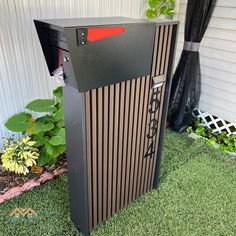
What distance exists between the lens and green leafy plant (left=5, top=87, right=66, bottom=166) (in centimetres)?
182

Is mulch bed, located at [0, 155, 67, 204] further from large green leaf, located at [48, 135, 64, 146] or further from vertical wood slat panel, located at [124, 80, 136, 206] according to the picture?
vertical wood slat panel, located at [124, 80, 136, 206]

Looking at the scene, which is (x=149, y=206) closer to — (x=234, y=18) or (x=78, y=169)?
(x=78, y=169)

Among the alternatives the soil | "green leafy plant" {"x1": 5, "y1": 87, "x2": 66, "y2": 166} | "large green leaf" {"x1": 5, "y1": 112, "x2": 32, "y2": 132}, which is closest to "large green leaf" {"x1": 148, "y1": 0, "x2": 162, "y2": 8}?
"green leafy plant" {"x1": 5, "y1": 87, "x2": 66, "y2": 166}

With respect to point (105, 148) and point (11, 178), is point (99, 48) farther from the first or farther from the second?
point (11, 178)

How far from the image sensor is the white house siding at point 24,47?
1.68 meters

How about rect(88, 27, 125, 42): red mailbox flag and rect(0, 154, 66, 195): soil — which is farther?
rect(0, 154, 66, 195): soil

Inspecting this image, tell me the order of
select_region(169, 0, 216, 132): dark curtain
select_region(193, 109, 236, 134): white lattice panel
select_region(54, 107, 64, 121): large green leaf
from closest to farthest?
select_region(54, 107, 64, 121): large green leaf < select_region(169, 0, 216, 132): dark curtain < select_region(193, 109, 236, 134): white lattice panel

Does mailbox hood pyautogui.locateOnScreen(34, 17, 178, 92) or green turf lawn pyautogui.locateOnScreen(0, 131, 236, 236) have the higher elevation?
mailbox hood pyautogui.locateOnScreen(34, 17, 178, 92)

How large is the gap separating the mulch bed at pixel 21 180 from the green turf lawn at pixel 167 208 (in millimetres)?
47

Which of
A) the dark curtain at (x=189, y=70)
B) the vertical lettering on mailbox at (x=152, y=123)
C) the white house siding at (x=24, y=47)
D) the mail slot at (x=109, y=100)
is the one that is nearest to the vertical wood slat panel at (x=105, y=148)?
the mail slot at (x=109, y=100)

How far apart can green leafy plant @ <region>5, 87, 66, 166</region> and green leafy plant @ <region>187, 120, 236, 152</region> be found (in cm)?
159

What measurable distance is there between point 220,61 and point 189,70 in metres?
0.34

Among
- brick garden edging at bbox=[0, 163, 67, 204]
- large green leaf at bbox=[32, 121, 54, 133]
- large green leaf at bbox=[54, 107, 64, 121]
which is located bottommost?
brick garden edging at bbox=[0, 163, 67, 204]

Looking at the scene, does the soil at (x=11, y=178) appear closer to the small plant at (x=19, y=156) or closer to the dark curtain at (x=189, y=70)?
the small plant at (x=19, y=156)
